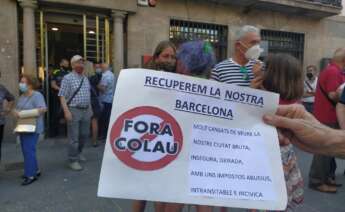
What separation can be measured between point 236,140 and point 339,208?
3.15m

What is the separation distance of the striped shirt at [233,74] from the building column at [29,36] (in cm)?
507

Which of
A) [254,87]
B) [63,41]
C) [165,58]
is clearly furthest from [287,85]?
[63,41]

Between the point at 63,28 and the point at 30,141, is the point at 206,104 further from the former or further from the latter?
the point at 63,28

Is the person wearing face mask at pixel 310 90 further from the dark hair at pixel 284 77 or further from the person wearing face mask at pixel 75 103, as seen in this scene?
the dark hair at pixel 284 77

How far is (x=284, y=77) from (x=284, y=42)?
925 centimetres

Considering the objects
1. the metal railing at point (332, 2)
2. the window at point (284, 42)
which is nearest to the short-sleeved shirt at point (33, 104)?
the window at point (284, 42)

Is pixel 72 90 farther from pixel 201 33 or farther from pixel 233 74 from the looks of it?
pixel 201 33

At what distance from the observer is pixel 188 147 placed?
4.47 feet

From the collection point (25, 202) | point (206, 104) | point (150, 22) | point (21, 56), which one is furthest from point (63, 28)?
point (206, 104)

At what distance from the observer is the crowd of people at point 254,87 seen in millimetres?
1601

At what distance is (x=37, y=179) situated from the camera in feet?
15.4

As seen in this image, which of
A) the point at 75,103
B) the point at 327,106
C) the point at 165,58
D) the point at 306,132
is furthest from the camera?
the point at 75,103

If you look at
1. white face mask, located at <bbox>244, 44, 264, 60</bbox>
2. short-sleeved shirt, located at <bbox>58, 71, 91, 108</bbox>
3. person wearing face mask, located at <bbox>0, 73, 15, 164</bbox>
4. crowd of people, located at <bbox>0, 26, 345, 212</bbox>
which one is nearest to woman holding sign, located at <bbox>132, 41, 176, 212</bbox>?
crowd of people, located at <bbox>0, 26, 345, 212</bbox>

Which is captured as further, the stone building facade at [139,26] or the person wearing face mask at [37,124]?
the stone building facade at [139,26]
